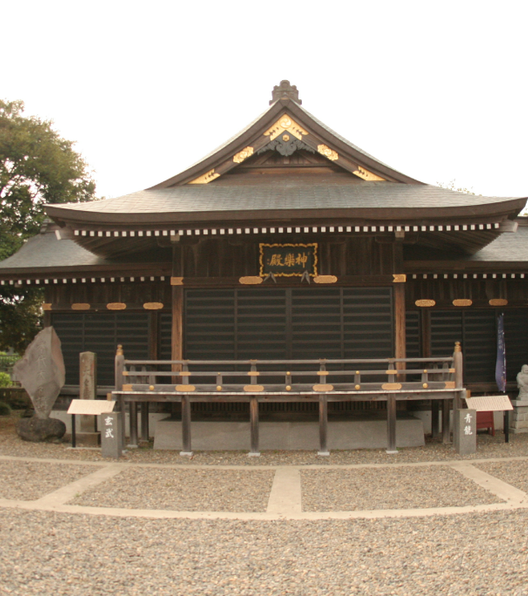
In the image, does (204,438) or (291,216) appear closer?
(291,216)

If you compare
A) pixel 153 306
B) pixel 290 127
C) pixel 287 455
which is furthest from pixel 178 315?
pixel 290 127

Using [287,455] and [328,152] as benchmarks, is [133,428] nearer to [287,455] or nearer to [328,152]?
[287,455]

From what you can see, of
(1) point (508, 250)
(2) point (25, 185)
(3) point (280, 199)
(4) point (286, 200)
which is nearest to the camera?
(4) point (286, 200)

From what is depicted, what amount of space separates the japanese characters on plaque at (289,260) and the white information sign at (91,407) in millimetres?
4187

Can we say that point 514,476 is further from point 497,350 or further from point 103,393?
point 103,393

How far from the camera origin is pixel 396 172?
45.2ft

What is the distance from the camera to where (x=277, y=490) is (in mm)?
8703

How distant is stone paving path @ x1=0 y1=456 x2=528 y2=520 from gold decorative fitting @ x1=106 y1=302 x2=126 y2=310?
4.52 metres

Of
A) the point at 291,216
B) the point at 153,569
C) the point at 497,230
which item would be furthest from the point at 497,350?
the point at 153,569

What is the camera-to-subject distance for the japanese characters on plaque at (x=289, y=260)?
12227 mm

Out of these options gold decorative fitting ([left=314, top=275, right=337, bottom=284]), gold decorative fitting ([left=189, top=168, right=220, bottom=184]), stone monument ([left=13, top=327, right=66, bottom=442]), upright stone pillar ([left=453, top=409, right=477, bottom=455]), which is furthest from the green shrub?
upright stone pillar ([left=453, top=409, right=477, bottom=455])

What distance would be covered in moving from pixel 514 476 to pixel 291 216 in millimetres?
5962

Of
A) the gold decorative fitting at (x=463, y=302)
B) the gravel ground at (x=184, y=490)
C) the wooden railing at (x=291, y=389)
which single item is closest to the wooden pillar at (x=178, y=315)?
the wooden railing at (x=291, y=389)

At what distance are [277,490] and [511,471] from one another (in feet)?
13.5
